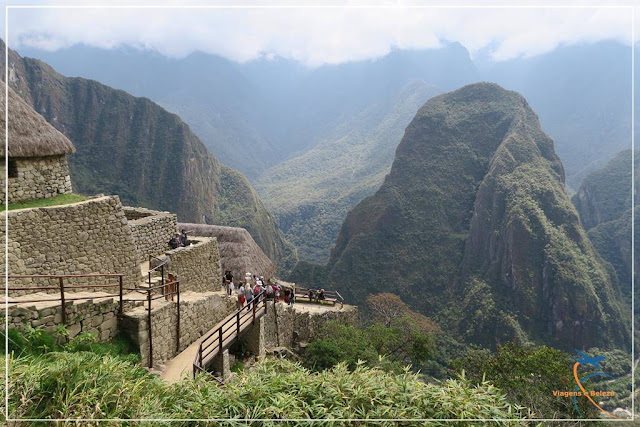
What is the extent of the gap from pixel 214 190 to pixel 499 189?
59.6m

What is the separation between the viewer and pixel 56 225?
9.80m

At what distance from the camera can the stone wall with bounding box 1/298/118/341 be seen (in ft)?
23.0

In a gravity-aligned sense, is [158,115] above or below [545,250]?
above

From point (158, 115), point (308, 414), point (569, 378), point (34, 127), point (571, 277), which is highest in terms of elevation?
point (158, 115)

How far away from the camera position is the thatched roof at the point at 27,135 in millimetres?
10242

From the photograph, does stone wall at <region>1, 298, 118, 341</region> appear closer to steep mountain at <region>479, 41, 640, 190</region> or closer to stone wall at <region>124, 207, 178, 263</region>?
stone wall at <region>124, 207, 178, 263</region>

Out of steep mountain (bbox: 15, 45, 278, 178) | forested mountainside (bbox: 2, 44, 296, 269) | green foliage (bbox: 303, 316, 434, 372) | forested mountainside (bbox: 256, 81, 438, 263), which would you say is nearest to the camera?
green foliage (bbox: 303, 316, 434, 372)

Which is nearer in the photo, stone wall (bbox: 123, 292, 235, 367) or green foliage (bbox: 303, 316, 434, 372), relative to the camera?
stone wall (bbox: 123, 292, 235, 367)

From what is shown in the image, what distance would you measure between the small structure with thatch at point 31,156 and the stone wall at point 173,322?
164 inches

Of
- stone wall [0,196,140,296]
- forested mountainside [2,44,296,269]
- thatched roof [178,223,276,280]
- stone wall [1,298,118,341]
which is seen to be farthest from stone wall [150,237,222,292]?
forested mountainside [2,44,296,269]

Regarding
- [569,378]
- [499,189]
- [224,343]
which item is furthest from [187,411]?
[499,189]

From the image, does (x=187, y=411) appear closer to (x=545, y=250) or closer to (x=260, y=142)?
(x=545, y=250)

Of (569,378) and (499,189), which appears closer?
(569,378)

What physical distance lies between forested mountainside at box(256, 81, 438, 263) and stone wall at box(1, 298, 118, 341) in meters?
87.2
